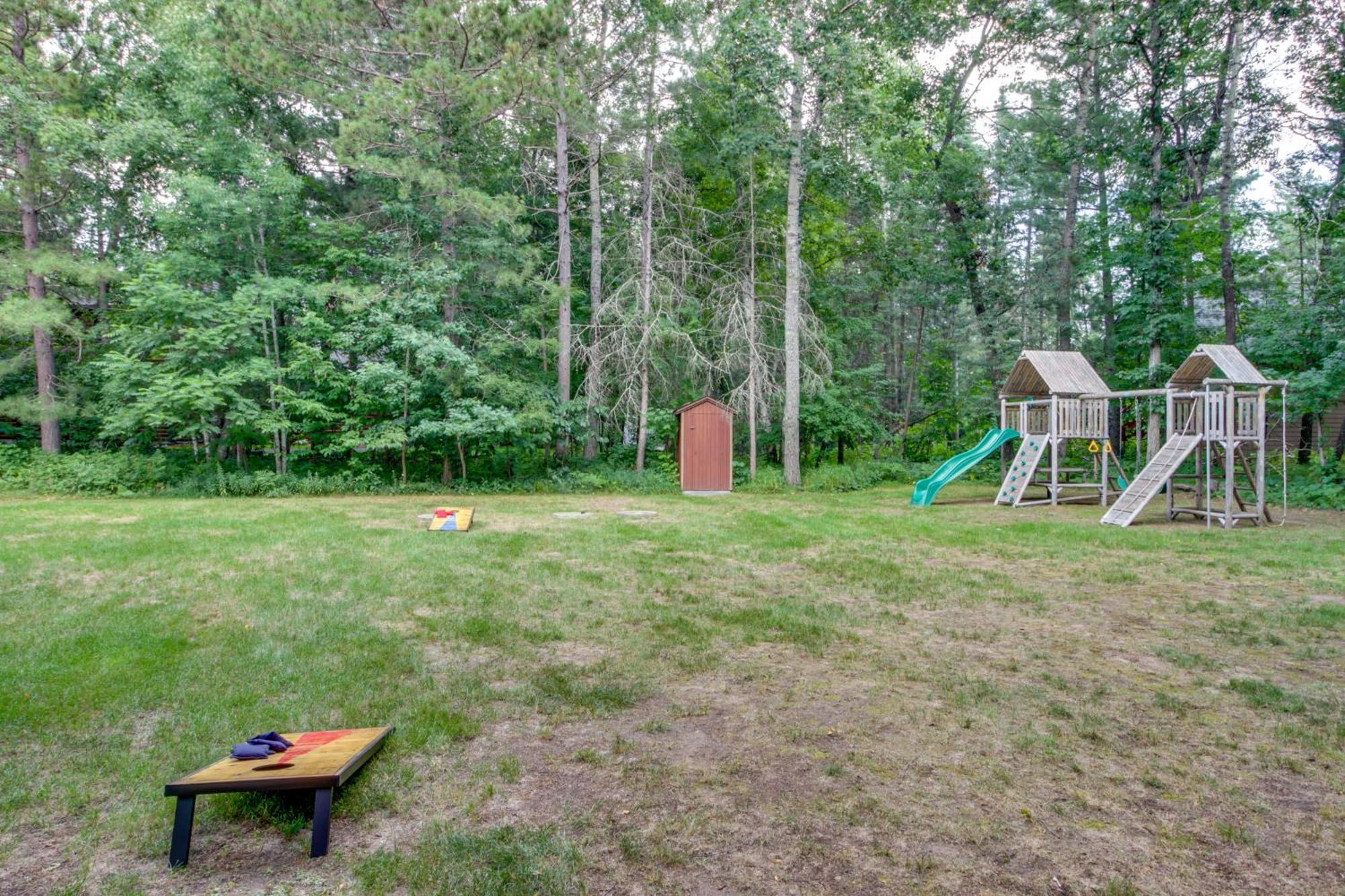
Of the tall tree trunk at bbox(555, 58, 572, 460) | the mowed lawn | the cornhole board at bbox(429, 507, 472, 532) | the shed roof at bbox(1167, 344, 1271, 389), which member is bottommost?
the mowed lawn

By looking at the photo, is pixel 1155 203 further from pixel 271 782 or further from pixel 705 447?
pixel 271 782

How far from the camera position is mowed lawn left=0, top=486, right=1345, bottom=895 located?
92.9 inches

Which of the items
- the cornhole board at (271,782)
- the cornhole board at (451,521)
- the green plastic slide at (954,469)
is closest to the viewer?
the cornhole board at (271,782)

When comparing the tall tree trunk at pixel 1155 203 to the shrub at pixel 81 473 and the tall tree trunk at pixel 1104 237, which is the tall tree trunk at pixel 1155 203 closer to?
the tall tree trunk at pixel 1104 237

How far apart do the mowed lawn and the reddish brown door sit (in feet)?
25.5

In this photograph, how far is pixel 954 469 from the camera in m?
13.9

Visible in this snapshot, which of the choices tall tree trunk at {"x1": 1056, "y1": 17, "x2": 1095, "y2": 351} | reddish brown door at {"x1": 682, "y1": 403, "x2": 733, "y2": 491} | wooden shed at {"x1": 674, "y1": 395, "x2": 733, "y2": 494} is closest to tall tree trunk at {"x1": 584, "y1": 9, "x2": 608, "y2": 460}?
wooden shed at {"x1": 674, "y1": 395, "x2": 733, "y2": 494}

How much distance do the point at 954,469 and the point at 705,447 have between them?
5000 mm

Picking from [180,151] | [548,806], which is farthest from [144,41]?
[548,806]

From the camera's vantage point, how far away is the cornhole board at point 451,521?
920 centimetres

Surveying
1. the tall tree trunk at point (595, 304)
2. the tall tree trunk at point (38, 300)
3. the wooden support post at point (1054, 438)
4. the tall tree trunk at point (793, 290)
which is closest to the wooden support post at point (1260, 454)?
the wooden support post at point (1054, 438)

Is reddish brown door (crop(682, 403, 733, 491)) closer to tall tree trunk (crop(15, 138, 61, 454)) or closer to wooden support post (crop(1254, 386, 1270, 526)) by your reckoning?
wooden support post (crop(1254, 386, 1270, 526))

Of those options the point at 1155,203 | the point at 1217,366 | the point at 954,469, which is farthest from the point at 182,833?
the point at 1155,203

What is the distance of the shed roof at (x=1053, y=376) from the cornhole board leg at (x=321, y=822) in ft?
44.1
